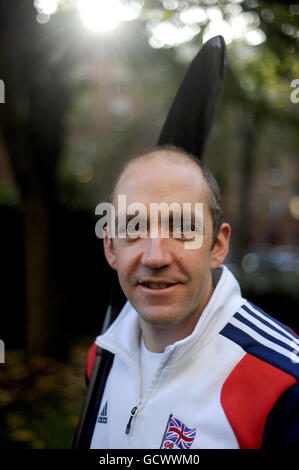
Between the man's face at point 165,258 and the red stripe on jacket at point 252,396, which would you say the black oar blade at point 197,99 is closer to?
the man's face at point 165,258

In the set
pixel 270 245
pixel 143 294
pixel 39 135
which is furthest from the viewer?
pixel 270 245

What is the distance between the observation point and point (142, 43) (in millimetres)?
4875

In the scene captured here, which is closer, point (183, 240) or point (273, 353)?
point (273, 353)

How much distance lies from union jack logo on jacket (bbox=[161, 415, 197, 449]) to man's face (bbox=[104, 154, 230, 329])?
1.13 feet

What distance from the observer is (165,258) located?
1.52m

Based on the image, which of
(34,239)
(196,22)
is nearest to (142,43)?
(196,22)

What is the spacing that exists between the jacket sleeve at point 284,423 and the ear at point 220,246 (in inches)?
22.6

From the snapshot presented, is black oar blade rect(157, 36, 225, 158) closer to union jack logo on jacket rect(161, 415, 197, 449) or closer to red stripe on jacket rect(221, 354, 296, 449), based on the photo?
red stripe on jacket rect(221, 354, 296, 449)

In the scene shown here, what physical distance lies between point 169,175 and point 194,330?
1.93ft

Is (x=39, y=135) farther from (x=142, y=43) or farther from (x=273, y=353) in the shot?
(x=273, y=353)

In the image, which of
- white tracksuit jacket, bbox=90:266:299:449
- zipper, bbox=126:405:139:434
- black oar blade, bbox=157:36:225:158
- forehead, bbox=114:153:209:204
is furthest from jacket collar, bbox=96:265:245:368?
black oar blade, bbox=157:36:225:158

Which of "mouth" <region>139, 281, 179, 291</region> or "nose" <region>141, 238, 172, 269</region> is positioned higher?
"nose" <region>141, 238, 172, 269</region>

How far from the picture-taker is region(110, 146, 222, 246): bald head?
160 cm
